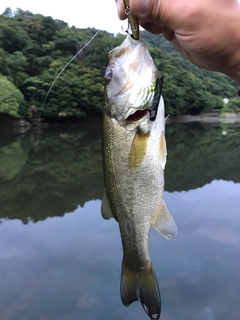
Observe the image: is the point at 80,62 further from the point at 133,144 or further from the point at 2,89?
the point at 133,144

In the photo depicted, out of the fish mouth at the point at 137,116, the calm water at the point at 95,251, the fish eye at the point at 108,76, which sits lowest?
the calm water at the point at 95,251

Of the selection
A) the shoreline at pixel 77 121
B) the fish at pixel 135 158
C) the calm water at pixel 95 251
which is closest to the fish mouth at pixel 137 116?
the fish at pixel 135 158

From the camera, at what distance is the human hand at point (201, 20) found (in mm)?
1241

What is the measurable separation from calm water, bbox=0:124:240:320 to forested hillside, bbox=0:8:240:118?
37.5 ft

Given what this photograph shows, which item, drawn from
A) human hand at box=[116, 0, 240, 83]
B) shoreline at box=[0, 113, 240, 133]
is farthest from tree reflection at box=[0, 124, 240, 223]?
human hand at box=[116, 0, 240, 83]

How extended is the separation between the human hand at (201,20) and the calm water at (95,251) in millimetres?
3474

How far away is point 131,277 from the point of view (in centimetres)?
147

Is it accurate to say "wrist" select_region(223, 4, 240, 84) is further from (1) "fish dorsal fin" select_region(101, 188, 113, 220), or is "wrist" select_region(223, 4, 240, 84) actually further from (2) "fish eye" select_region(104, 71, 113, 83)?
(1) "fish dorsal fin" select_region(101, 188, 113, 220)

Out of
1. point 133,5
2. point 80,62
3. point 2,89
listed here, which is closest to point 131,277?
point 133,5

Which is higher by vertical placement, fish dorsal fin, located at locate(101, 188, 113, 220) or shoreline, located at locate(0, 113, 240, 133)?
fish dorsal fin, located at locate(101, 188, 113, 220)

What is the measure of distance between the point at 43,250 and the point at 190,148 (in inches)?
510

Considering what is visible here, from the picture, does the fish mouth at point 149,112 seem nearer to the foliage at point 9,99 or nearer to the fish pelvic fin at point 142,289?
the fish pelvic fin at point 142,289

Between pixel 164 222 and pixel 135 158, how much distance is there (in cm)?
30

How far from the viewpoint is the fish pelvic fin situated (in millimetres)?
1398
